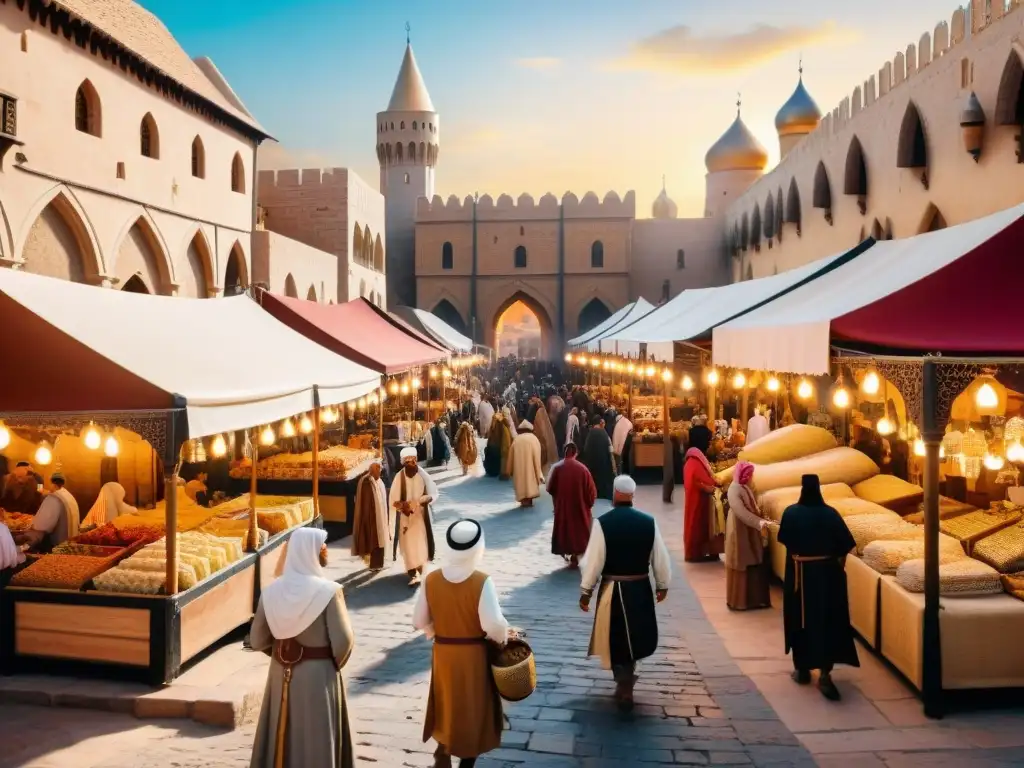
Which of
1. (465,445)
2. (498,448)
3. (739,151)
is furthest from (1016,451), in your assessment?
(739,151)

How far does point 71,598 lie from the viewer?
18.7 feet

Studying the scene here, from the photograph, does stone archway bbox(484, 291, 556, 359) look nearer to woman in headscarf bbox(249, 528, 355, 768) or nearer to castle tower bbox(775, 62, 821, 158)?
castle tower bbox(775, 62, 821, 158)

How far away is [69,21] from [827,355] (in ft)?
42.7

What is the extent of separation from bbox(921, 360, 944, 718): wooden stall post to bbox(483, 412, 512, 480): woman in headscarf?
9030mm

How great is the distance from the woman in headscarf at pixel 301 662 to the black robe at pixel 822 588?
10.4 ft

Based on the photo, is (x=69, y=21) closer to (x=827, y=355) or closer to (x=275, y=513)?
(x=275, y=513)

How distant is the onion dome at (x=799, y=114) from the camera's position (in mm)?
31797

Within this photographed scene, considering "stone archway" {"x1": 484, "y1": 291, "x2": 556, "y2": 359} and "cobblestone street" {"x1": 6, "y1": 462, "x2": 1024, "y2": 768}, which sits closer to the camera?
"cobblestone street" {"x1": 6, "y1": 462, "x2": 1024, "y2": 768}

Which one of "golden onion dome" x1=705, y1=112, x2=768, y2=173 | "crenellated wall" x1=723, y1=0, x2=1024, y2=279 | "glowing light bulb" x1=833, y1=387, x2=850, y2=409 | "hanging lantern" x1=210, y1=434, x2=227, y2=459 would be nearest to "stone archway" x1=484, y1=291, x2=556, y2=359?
"golden onion dome" x1=705, y1=112, x2=768, y2=173

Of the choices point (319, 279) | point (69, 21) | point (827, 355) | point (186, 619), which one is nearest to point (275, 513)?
point (186, 619)

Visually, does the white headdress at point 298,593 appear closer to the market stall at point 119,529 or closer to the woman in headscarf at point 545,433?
the market stall at point 119,529

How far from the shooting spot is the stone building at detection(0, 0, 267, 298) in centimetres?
1244

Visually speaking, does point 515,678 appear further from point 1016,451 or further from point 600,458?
point 600,458

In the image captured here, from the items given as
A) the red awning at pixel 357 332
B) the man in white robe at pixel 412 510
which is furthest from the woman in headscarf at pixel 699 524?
the red awning at pixel 357 332
